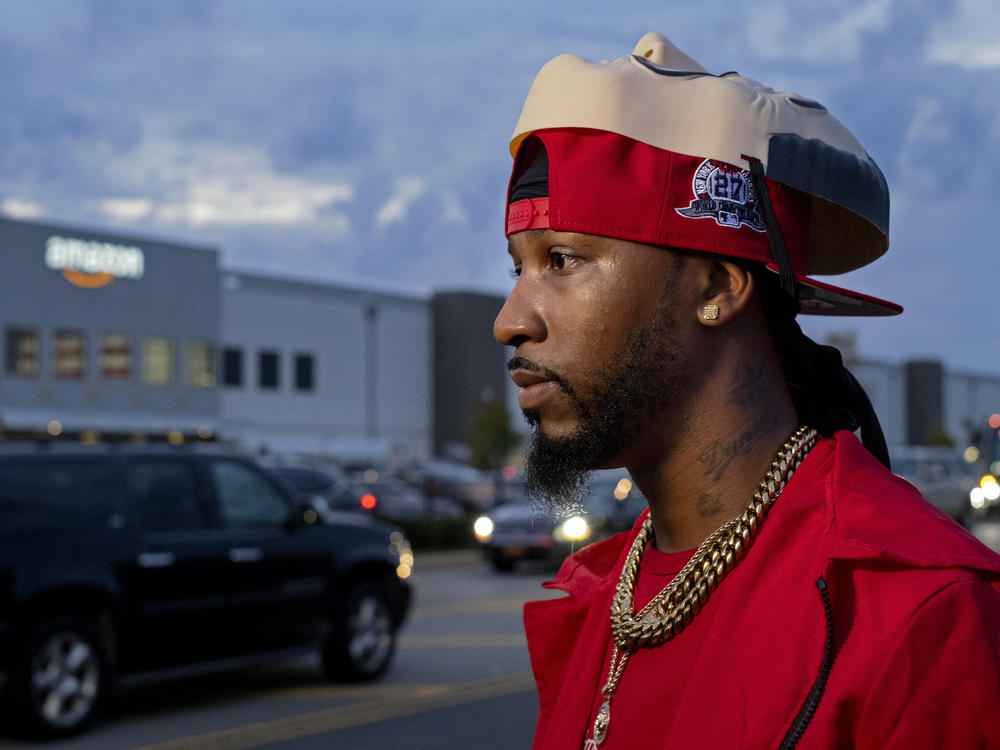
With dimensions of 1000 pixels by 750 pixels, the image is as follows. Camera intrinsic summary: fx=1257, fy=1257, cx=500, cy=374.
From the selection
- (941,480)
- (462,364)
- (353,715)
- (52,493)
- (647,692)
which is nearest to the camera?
(647,692)

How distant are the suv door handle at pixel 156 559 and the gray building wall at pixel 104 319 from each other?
123 ft

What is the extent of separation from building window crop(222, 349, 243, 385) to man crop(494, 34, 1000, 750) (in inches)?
2228

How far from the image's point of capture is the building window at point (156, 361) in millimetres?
49438

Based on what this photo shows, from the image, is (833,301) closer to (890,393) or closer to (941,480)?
(941,480)

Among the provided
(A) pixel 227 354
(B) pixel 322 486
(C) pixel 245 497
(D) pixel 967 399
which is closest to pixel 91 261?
(A) pixel 227 354

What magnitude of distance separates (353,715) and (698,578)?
7.42 metres

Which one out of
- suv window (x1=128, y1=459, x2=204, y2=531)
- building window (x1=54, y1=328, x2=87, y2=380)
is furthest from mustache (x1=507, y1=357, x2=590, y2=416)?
building window (x1=54, y1=328, x2=87, y2=380)

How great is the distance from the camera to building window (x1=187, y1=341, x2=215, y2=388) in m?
51.0

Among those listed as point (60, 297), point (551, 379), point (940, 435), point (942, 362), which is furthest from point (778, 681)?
point (942, 362)

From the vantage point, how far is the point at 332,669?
9977mm

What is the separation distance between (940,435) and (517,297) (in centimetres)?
8000

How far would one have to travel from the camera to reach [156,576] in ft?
27.7

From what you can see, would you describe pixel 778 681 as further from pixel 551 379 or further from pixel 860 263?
pixel 860 263

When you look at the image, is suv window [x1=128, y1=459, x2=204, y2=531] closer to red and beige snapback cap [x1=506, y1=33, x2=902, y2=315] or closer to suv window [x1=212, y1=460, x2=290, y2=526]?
suv window [x1=212, y1=460, x2=290, y2=526]
